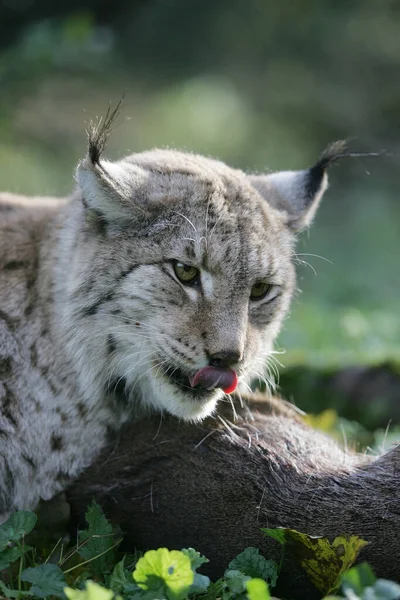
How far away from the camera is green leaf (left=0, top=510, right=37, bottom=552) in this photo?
3.71m

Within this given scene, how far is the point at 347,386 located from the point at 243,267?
107 inches

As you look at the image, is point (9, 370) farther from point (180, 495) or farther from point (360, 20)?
point (360, 20)

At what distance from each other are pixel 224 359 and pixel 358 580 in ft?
4.11

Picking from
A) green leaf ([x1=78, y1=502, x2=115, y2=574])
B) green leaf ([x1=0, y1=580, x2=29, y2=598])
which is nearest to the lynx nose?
green leaf ([x1=78, y1=502, x2=115, y2=574])

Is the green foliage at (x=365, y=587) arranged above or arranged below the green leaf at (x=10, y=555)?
above

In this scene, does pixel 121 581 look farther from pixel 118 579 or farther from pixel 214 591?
pixel 214 591

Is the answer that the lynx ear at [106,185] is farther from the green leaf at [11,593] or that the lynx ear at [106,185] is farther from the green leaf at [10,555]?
the green leaf at [11,593]

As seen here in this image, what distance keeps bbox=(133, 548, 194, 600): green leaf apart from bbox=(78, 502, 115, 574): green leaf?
67 cm

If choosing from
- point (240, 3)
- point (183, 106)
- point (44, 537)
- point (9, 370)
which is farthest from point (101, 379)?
point (240, 3)

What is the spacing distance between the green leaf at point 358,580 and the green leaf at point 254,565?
670 millimetres

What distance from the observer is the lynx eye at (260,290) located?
441cm

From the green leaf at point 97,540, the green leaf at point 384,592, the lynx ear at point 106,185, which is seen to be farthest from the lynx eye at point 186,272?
the green leaf at point 384,592

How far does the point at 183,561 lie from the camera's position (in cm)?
329

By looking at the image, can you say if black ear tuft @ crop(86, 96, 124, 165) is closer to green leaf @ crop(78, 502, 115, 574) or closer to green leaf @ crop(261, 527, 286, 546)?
green leaf @ crop(78, 502, 115, 574)
